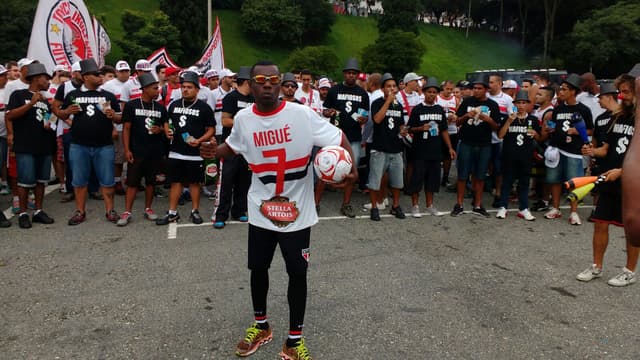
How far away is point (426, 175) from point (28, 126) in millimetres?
6468

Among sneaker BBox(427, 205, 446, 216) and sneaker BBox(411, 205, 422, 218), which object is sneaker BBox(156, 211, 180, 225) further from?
sneaker BBox(427, 205, 446, 216)

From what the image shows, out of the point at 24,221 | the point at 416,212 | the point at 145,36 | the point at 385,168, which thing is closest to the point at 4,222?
the point at 24,221

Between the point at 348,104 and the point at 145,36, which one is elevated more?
the point at 145,36

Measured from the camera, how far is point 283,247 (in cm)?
355

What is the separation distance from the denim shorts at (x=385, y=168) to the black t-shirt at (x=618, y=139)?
10.4ft

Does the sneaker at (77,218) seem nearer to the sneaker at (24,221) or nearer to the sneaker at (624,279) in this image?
the sneaker at (24,221)

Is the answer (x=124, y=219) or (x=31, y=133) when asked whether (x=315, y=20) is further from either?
(x=124, y=219)

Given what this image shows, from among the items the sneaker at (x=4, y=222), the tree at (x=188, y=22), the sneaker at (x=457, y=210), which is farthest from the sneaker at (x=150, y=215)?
the tree at (x=188, y=22)

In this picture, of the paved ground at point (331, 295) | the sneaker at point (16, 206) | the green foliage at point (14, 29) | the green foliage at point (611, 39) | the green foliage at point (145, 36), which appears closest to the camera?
the paved ground at point (331, 295)

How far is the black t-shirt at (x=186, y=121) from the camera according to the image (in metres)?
7.00

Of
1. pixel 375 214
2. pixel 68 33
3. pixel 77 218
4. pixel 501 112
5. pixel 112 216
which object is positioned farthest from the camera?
pixel 68 33

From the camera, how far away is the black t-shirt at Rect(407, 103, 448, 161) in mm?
8016

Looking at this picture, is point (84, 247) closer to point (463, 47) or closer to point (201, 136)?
point (201, 136)

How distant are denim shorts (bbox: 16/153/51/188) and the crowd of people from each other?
0.05 feet
